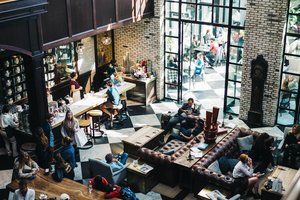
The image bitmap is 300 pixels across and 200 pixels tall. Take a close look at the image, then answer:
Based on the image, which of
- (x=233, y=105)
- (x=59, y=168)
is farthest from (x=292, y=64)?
(x=59, y=168)

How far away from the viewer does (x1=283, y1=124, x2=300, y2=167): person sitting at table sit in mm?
9594

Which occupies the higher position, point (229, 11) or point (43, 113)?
point (229, 11)

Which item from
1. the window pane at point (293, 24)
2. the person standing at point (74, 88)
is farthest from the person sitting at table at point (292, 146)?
the person standing at point (74, 88)

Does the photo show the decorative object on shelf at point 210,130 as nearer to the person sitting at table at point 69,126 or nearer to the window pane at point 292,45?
the person sitting at table at point 69,126

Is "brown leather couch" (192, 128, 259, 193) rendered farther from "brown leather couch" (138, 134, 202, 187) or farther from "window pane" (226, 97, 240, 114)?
"window pane" (226, 97, 240, 114)

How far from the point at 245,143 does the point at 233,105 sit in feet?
10.9

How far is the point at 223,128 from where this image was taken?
10859 millimetres

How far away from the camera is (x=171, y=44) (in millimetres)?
13852

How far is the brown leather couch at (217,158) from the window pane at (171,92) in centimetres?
426

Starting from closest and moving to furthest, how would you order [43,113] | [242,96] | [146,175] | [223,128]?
[146,175] < [43,113] < [223,128] < [242,96]

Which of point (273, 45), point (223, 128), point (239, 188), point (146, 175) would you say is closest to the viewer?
point (239, 188)

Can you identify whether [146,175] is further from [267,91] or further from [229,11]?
[229,11]

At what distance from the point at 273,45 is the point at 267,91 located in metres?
1.40

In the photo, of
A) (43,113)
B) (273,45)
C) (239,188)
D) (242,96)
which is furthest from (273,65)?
(43,113)
